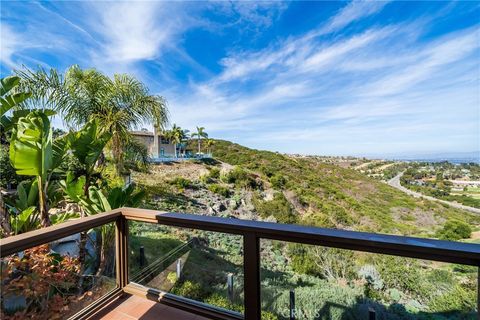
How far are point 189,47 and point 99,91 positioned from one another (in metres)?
8.08

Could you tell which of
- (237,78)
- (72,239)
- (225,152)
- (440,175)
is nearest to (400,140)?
(440,175)

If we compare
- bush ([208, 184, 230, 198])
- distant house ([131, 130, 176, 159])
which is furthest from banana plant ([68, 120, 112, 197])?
distant house ([131, 130, 176, 159])

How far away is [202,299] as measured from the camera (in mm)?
2115

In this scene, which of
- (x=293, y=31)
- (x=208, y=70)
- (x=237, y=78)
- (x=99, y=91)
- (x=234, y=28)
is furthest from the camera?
(x=237, y=78)

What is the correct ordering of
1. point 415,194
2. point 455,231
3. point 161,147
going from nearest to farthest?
point 455,231
point 415,194
point 161,147

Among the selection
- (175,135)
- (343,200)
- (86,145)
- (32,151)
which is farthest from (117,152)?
(175,135)

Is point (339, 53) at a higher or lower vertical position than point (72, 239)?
higher

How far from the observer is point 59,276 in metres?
2.05

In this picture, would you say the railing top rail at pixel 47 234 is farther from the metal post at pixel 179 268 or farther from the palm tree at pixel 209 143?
the palm tree at pixel 209 143

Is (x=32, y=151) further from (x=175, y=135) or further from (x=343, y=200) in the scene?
(x=175, y=135)

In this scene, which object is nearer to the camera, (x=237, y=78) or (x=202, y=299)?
(x=202, y=299)

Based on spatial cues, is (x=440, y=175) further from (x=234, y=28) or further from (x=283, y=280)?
(x=283, y=280)

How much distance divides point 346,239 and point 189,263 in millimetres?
1526

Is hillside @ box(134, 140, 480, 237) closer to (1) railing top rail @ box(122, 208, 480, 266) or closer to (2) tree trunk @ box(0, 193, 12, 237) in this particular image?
(2) tree trunk @ box(0, 193, 12, 237)
